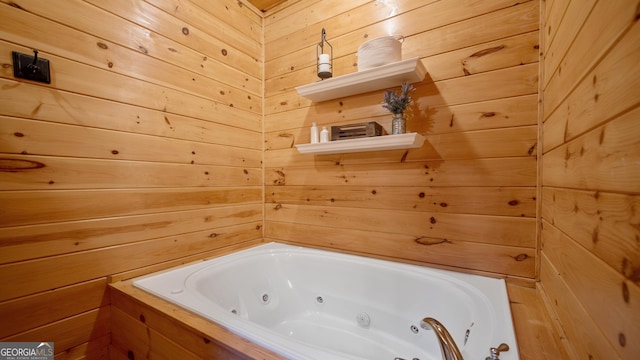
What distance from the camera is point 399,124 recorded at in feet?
4.79

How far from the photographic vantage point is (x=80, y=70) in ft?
3.94

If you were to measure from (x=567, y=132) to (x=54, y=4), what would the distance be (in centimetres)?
213

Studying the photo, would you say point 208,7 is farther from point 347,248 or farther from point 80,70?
point 347,248

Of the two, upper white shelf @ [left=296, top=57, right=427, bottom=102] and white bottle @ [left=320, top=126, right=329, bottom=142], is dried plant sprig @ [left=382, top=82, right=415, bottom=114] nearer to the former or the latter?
upper white shelf @ [left=296, top=57, right=427, bottom=102]

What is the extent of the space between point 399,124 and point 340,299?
1149 mm

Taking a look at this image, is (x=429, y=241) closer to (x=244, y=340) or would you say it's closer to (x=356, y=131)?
(x=356, y=131)

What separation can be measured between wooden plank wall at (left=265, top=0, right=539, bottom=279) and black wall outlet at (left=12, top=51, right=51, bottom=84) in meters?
1.35

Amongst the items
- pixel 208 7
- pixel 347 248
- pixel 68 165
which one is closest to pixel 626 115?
pixel 347 248

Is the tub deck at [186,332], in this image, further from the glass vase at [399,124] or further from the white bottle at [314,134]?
the white bottle at [314,134]

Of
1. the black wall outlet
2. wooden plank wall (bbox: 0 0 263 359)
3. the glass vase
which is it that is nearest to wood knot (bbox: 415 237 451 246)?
the glass vase

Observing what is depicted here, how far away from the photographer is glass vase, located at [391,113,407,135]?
4.78 feet

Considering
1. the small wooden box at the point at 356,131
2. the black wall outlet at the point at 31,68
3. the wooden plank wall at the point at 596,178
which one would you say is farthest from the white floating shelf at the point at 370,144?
the black wall outlet at the point at 31,68

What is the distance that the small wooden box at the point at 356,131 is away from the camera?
5.06 feet

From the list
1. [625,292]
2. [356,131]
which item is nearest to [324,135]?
[356,131]
